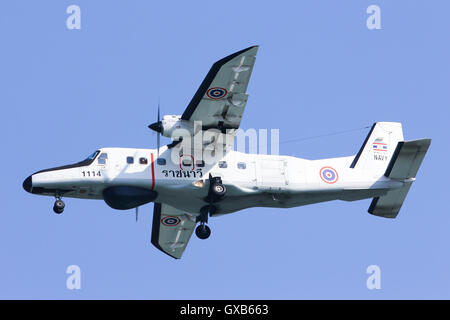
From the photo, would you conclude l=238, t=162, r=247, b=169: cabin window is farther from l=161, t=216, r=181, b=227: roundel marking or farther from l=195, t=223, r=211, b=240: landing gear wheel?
l=161, t=216, r=181, b=227: roundel marking

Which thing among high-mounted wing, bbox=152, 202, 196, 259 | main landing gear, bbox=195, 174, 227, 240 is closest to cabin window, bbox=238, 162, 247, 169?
main landing gear, bbox=195, 174, 227, 240

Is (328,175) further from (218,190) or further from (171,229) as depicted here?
(171,229)

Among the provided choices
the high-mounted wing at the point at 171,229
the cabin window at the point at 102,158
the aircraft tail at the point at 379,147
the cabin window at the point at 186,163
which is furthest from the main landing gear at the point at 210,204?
the aircraft tail at the point at 379,147

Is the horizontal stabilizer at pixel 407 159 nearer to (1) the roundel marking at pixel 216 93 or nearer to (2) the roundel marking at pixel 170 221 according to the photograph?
(1) the roundel marking at pixel 216 93

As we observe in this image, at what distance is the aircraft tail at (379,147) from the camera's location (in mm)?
24578

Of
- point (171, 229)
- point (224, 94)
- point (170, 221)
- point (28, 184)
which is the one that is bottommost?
point (171, 229)

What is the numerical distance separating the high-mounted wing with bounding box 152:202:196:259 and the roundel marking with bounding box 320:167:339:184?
158 inches

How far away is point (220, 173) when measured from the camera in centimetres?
2325

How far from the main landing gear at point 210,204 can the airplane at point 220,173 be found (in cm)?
2

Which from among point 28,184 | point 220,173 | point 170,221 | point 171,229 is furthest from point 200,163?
point 28,184

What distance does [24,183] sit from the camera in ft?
73.9

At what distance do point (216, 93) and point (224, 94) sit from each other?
203 mm
